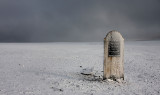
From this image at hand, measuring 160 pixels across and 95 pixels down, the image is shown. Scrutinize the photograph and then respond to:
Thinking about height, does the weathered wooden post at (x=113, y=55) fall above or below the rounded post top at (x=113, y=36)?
below

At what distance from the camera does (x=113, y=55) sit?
8.80 metres

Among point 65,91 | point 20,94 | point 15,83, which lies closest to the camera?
point 20,94

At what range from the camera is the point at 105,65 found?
8.91m

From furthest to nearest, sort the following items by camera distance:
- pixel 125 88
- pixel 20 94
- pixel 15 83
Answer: pixel 15 83, pixel 125 88, pixel 20 94

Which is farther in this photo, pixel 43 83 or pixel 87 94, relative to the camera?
pixel 43 83

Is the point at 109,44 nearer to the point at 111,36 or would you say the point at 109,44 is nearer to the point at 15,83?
the point at 111,36

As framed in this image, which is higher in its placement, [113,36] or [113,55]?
[113,36]

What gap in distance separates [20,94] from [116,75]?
14.4ft

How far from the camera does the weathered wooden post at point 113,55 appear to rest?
878cm

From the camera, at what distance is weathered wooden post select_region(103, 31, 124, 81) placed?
878cm

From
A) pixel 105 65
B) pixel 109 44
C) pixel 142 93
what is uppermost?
pixel 109 44

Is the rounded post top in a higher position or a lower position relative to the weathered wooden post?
higher

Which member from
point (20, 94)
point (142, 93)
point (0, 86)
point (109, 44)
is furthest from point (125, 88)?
point (0, 86)

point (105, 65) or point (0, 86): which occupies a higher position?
point (105, 65)
